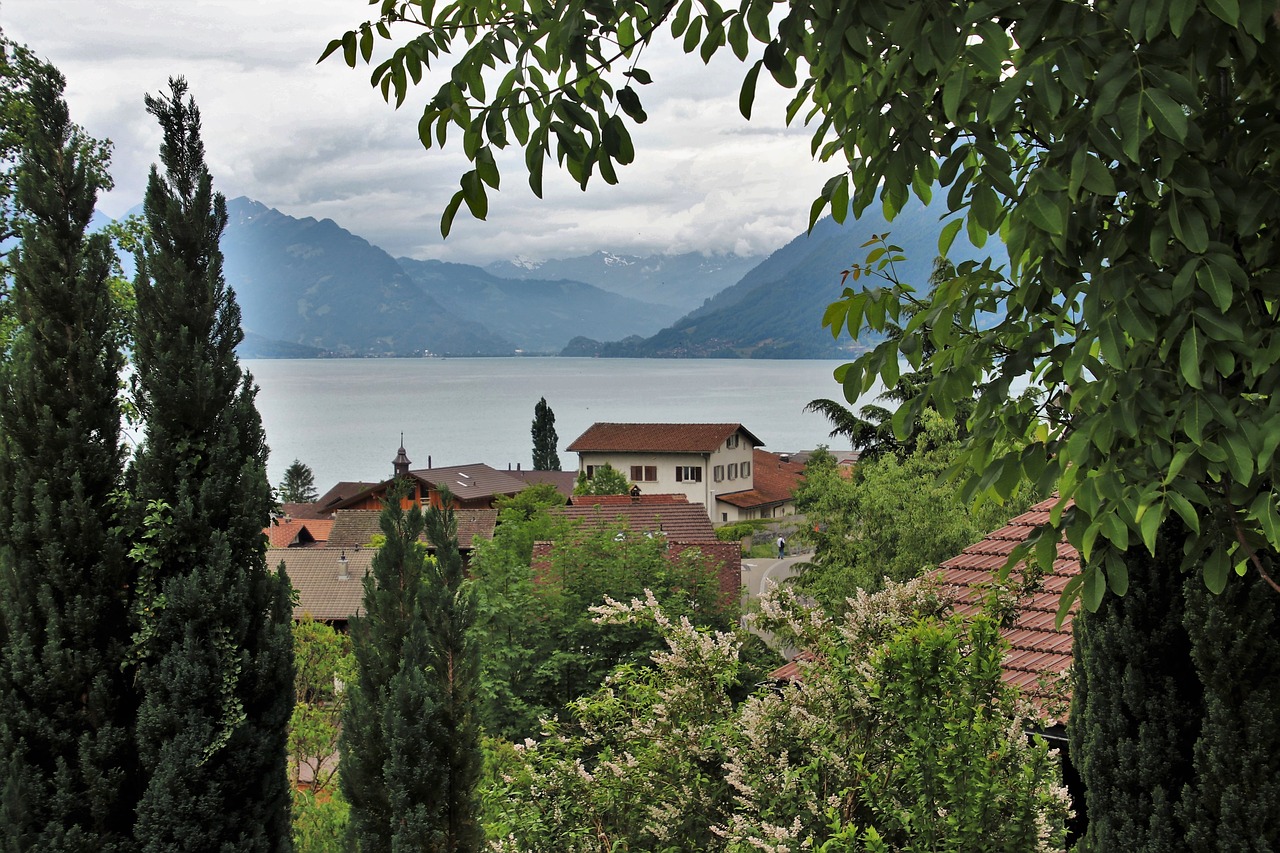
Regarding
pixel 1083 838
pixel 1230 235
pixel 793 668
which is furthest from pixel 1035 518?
pixel 1230 235

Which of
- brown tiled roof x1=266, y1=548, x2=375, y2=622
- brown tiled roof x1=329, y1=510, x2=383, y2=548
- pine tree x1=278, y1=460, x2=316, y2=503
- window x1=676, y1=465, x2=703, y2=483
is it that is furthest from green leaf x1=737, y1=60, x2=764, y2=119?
pine tree x1=278, y1=460, x2=316, y2=503

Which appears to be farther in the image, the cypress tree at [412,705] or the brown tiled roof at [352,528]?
the brown tiled roof at [352,528]

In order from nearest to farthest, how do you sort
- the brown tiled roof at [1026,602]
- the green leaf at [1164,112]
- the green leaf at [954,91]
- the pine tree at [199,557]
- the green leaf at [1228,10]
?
1. the green leaf at [1228,10]
2. the green leaf at [1164,112]
3. the green leaf at [954,91]
4. the pine tree at [199,557]
5. the brown tiled roof at [1026,602]

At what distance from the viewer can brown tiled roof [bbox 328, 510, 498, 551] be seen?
54.3m

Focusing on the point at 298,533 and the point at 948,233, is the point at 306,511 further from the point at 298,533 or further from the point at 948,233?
the point at 948,233

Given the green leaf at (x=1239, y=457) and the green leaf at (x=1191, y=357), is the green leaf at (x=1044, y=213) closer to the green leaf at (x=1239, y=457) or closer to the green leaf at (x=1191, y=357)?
the green leaf at (x=1191, y=357)

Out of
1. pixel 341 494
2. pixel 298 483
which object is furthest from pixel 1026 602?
pixel 298 483

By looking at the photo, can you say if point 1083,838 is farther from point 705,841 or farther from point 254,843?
point 254,843

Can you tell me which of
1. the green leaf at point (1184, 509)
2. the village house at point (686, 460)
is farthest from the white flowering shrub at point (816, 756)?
the village house at point (686, 460)

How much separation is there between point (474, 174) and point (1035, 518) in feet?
32.5

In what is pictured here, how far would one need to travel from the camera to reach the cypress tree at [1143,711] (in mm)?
5484

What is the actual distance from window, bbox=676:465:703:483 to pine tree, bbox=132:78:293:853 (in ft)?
214

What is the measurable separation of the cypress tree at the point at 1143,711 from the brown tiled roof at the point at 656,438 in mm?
66877

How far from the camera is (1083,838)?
20.0 ft
